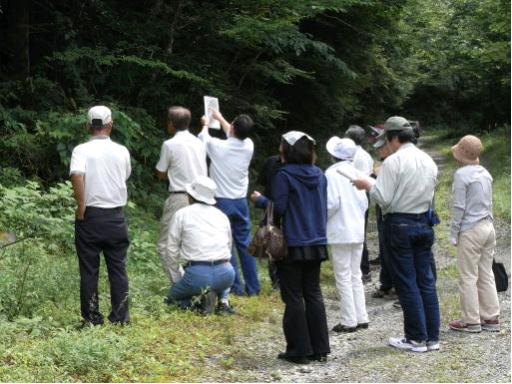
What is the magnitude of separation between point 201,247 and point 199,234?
134 mm

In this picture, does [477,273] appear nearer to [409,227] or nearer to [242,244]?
[409,227]

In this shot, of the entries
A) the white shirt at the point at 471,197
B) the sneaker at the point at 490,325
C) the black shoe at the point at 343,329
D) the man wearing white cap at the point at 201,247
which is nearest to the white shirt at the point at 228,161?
the man wearing white cap at the point at 201,247

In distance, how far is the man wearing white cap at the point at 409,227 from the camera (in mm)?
6676

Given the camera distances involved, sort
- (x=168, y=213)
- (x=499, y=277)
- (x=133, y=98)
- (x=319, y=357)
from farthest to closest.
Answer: (x=133, y=98)
(x=499, y=277)
(x=168, y=213)
(x=319, y=357)

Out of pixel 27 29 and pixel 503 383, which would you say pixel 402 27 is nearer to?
pixel 27 29

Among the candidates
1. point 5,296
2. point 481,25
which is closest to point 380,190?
point 5,296

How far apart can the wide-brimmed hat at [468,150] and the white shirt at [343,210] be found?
1.12 metres

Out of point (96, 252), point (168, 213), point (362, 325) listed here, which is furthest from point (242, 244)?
point (96, 252)

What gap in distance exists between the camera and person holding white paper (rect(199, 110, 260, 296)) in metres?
8.76

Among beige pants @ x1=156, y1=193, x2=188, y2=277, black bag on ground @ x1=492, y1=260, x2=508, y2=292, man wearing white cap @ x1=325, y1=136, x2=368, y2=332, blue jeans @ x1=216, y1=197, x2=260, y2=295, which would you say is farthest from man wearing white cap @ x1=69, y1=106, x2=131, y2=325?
black bag on ground @ x1=492, y1=260, x2=508, y2=292

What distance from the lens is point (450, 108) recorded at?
58188 mm

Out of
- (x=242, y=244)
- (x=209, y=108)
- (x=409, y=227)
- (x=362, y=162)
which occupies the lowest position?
(x=242, y=244)

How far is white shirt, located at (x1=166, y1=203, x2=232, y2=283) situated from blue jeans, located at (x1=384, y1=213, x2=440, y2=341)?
1.72 m

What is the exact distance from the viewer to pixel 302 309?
6.30 metres
